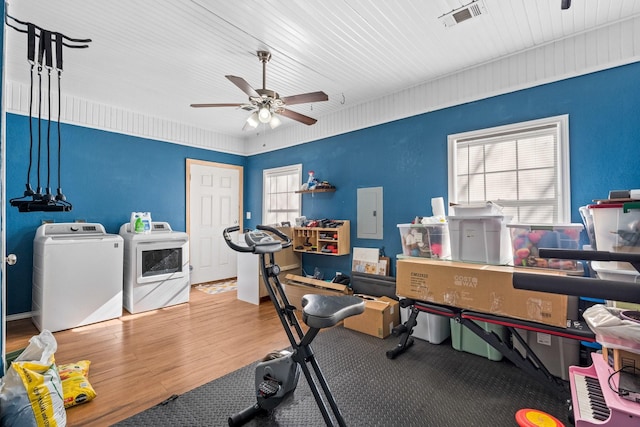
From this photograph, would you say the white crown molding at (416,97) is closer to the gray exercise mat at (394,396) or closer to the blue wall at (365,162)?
the blue wall at (365,162)

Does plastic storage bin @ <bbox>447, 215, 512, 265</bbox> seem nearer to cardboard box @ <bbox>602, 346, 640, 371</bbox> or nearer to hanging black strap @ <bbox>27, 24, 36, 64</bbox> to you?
cardboard box @ <bbox>602, 346, 640, 371</bbox>

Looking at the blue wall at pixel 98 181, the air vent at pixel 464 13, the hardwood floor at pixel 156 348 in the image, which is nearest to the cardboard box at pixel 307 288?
the hardwood floor at pixel 156 348

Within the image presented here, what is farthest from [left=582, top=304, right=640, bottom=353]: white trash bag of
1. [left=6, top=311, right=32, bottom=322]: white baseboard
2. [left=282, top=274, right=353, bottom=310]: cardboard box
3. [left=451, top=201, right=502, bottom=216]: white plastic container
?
[left=6, top=311, right=32, bottom=322]: white baseboard

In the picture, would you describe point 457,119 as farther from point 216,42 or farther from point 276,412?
point 276,412

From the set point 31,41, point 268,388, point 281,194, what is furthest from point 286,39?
point 281,194

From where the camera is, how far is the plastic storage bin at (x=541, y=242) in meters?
2.23

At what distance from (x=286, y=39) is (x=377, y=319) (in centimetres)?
278

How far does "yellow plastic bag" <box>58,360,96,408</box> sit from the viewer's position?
1962mm

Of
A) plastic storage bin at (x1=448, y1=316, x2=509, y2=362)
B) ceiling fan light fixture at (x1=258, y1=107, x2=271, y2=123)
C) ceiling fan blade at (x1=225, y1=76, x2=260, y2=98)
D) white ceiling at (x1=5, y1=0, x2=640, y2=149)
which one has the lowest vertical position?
plastic storage bin at (x1=448, y1=316, x2=509, y2=362)

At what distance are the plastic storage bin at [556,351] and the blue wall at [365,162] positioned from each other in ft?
3.47

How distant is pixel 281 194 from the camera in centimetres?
538

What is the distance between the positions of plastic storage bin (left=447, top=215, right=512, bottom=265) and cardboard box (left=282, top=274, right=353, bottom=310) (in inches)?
60.4

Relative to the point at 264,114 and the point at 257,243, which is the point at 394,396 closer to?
the point at 257,243

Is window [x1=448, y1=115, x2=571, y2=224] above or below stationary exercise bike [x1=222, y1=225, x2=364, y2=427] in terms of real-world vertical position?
above
